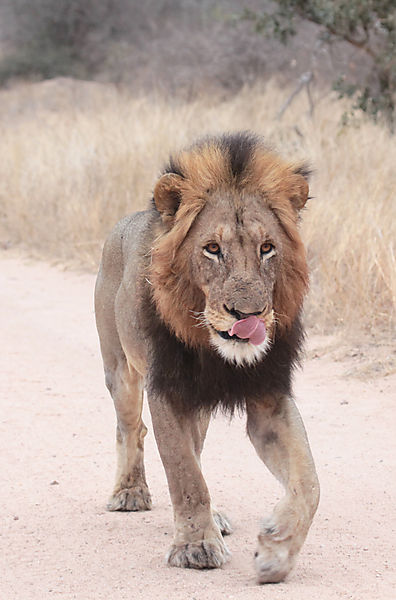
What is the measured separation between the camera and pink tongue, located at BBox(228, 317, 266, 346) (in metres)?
3.00

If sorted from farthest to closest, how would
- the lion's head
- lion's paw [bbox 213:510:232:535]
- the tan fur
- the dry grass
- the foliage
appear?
1. the foliage
2. the dry grass
3. lion's paw [bbox 213:510:232:535]
4. the tan fur
5. the lion's head

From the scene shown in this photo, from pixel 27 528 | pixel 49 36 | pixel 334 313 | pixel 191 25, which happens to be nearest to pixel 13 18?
pixel 49 36

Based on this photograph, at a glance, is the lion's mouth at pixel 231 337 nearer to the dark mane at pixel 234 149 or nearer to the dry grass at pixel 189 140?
the dark mane at pixel 234 149

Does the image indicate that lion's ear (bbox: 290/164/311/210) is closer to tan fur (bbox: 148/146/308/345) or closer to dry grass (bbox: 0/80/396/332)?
tan fur (bbox: 148/146/308/345)

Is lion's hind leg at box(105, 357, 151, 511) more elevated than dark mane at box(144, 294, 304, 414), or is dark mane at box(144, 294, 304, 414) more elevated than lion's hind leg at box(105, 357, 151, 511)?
dark mane at box(144, 294, 304, 414)

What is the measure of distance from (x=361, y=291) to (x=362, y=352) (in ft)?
1.96

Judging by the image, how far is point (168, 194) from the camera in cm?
329

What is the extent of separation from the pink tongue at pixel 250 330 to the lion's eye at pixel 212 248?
0.27 m

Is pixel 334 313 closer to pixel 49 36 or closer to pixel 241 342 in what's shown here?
pixel 241 342

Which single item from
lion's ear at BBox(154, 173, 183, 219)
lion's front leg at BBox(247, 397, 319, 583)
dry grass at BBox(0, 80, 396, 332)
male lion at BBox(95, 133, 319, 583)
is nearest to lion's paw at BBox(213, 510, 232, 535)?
male lion at BBox(95, 133, 319, 583)

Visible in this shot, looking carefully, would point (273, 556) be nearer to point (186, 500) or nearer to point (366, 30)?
point (186, 500)

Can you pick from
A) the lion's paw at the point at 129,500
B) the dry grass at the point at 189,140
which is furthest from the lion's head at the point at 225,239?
the dry grass at the point at 189,140

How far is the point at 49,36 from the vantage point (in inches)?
1273

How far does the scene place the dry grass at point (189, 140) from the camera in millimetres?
6984
